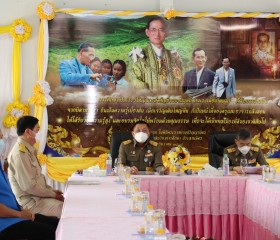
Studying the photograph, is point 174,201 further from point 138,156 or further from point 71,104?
point 71,104

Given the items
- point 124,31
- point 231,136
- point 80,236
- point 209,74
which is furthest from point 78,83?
point 80,236

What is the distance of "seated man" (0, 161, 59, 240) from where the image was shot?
11.9 ft

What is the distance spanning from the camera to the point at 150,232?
98.1 inches

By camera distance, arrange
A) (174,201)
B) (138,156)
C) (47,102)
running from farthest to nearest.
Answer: (47,102) → (138,156) → (174,201)

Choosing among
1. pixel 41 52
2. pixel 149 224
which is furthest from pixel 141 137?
pixel 149 224

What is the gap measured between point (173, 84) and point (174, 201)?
3.01 m

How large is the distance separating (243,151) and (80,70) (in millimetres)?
2716

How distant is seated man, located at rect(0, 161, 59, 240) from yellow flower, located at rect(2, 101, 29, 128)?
3592 millimetres

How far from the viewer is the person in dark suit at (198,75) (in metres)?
7.88

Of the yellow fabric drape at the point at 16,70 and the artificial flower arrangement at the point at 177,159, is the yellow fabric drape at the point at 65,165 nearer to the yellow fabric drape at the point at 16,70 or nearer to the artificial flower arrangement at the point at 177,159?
the yellow fabric drape at the point at 16,70

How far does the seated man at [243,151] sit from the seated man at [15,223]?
257 centimetres

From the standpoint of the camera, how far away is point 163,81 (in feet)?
25.8

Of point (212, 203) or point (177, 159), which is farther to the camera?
point (177, 159)

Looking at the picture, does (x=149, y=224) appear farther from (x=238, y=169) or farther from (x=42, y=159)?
(x=42, y=159)
